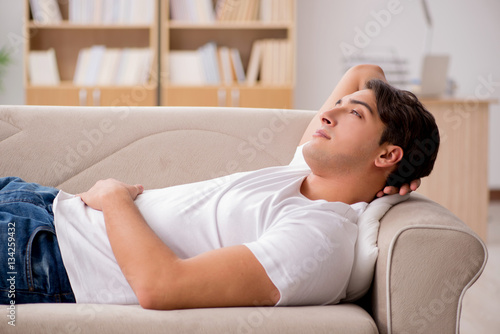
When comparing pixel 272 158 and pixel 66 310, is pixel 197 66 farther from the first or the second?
pixel 66 310

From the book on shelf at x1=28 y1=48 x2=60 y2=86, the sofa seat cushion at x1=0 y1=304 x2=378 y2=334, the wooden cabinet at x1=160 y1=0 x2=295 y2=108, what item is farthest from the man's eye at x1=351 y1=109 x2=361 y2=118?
the book on shelf at x1=28 y1=48 x2=60 y2=86

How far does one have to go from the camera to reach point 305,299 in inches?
45.1

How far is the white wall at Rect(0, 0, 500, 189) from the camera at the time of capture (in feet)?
14.3

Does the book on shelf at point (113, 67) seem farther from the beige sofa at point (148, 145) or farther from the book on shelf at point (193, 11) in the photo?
the beige sofa at point (148, 145)

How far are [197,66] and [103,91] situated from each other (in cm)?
65

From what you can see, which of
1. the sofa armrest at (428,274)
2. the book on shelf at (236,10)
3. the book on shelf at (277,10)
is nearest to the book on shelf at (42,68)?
the book on shelf at (236,10)

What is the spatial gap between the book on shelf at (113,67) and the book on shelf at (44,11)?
29 centimetres

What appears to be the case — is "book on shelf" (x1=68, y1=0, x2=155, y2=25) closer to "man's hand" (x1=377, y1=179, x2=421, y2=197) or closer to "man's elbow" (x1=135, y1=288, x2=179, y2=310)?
"man's hand" (x1=377, y1=179, x2=421, y2=197)

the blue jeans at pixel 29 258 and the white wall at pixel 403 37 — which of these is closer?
the blue jeans at pixel 29 258

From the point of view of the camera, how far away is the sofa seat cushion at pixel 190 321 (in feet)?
3.47

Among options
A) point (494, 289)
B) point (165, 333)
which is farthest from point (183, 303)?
point (494, 289)

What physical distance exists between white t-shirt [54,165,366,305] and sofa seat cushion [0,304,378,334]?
0.06m

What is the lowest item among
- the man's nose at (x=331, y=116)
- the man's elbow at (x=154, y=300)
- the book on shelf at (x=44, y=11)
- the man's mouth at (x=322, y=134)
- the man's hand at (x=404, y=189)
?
the man's elbow at (x=154, y=300)

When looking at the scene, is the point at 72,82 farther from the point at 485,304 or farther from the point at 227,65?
the point at 485,304
